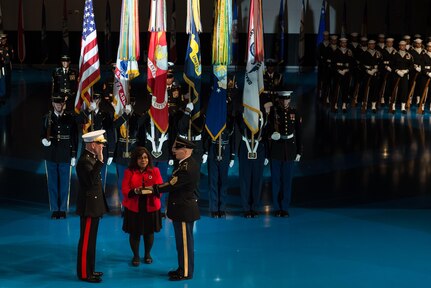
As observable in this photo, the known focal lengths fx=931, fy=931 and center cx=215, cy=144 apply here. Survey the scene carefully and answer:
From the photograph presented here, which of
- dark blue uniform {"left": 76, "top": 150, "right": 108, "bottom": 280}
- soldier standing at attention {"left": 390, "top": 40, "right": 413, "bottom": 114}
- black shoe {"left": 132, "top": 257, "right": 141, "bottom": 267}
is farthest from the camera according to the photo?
soldier standing at attention {"left": 390, "top": 40, "right": 413, "bottom": 114}

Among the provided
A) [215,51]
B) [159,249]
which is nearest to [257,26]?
[215,51]

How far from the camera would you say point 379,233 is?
1152 cm

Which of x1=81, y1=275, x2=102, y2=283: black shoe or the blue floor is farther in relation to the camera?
the blue floor

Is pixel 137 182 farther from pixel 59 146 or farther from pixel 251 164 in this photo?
pixel 251 164

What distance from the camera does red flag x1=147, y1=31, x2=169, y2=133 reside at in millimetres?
11633

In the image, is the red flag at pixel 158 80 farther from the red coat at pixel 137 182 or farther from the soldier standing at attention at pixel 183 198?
the soldier standing at attention at pixel 183 198

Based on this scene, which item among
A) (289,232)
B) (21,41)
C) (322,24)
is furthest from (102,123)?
(21,41)

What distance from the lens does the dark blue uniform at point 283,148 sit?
12023 mm

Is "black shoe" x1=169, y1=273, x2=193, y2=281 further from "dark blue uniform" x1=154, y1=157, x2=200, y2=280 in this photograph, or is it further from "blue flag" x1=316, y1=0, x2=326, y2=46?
"blue flag" x1=316, y1=0, x2=326, y2=46

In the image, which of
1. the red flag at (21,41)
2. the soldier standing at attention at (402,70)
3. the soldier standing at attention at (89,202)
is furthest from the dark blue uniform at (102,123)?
the red flag at (21,41)

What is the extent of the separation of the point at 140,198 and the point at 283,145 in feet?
9.61

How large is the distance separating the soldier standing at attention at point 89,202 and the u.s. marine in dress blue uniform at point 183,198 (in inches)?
23.4

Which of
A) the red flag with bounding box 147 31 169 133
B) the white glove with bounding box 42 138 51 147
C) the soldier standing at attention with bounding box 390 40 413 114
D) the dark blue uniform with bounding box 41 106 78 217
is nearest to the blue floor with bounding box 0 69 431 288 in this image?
the dark blue uniform with bounding box 41 106 78 217

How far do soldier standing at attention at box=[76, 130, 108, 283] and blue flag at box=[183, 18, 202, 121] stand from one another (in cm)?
263
